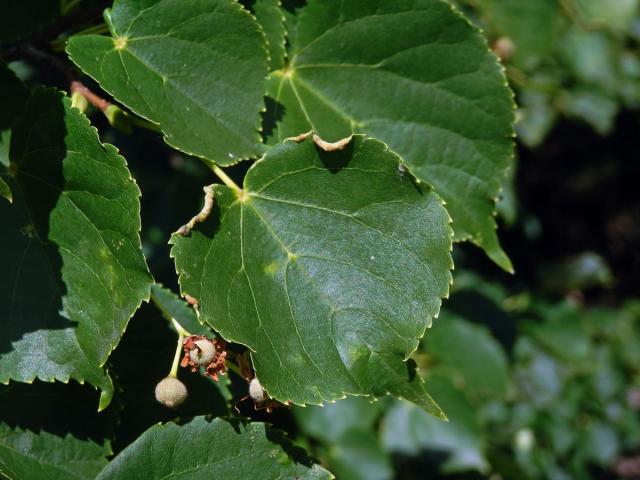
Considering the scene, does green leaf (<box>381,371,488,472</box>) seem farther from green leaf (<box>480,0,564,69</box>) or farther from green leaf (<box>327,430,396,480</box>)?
green leaf (<box>480,0,564,69</box>)

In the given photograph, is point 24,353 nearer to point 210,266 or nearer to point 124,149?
point 210,266

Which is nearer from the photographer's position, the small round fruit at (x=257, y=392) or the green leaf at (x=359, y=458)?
the small round fruit at (x=257, y=392)

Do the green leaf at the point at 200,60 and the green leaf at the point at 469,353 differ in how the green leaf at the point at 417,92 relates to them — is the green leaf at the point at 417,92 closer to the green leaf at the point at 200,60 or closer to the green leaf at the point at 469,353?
the green leaf at the point at 200,60

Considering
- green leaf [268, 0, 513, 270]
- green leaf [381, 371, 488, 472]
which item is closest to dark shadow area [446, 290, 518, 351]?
green leaf [381, 371, 488, 472]

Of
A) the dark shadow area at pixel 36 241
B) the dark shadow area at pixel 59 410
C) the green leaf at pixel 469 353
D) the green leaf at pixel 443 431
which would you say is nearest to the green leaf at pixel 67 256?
the dark shadow area at pixel 36 241

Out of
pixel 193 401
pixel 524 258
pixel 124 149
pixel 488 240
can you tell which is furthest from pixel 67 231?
pixel 524 258
